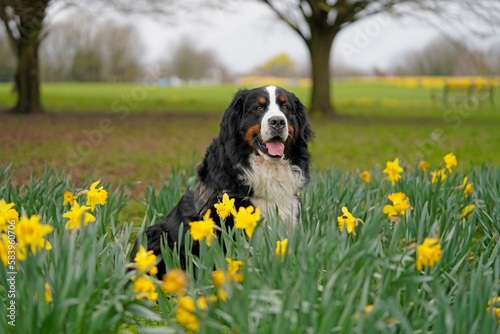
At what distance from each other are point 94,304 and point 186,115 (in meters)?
13.8

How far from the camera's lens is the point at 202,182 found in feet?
10.7

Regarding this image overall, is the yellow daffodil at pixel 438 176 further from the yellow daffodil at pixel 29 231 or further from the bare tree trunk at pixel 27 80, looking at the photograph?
the bare tree trunk at pixel 27 80

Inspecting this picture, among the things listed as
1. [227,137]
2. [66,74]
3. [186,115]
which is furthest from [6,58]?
[227,137]

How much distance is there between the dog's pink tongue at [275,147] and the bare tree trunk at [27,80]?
12086mm

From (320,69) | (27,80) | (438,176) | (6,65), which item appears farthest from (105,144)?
(6,65)

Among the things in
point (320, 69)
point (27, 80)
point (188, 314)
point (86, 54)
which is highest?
point (188, 314)

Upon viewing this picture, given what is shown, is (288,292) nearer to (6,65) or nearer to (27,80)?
(27,80)

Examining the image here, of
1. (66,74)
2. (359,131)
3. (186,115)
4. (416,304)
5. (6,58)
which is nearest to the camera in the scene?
(416,304)

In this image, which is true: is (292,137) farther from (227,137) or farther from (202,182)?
(202,182)

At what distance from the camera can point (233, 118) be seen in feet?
11.0

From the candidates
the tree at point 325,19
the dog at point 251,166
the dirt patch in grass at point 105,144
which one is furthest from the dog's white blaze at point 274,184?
the tree at point 325,19

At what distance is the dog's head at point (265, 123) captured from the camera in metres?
3.15

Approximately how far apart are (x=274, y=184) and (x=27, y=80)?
12.3m

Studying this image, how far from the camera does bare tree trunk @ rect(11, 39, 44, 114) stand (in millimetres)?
13571
